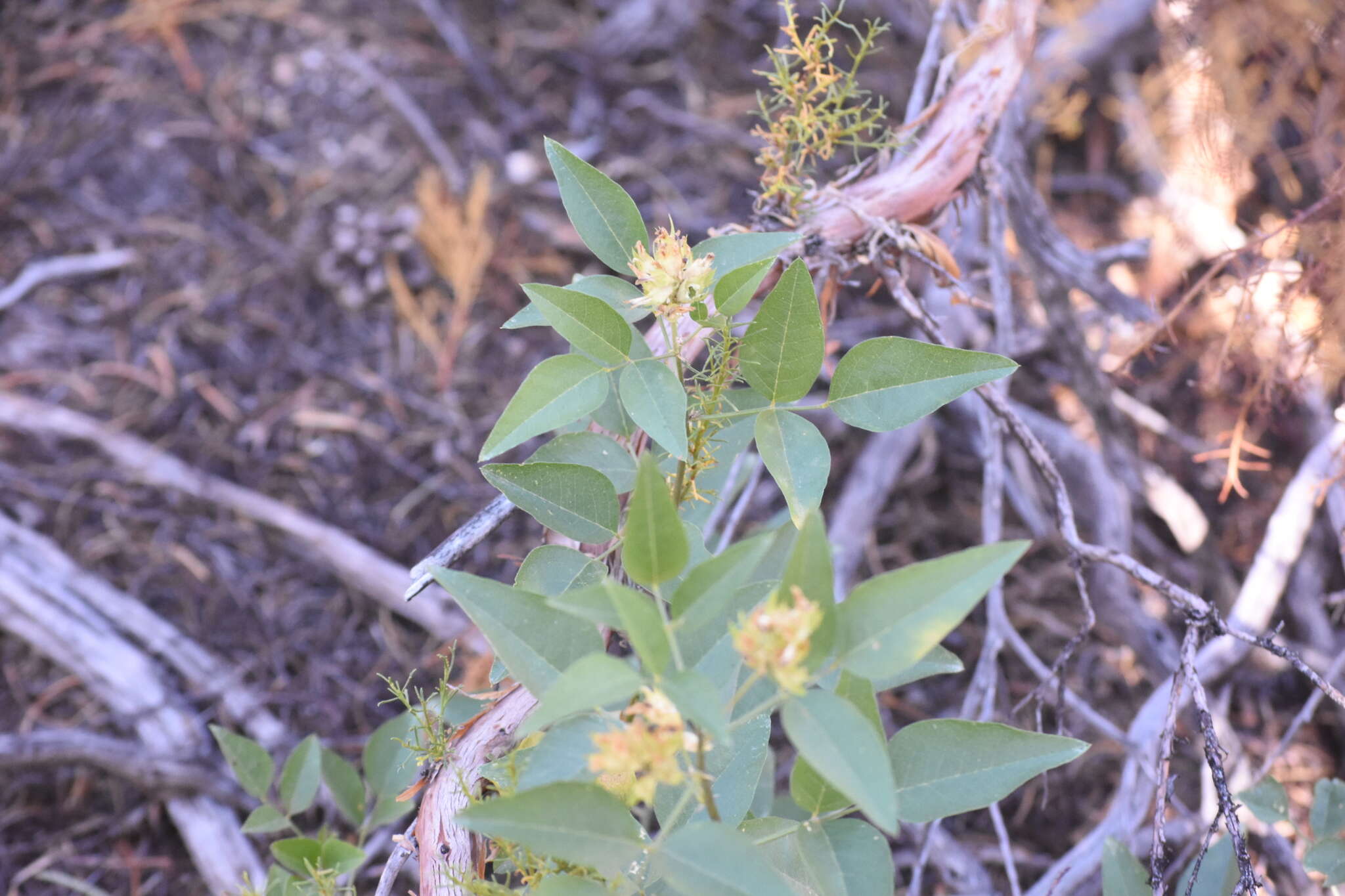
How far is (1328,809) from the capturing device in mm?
1012

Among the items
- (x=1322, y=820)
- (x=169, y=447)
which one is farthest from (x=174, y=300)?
(x=1322, y=820)

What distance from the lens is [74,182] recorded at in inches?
88.2

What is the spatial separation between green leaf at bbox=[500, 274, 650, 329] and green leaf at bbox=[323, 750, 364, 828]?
28.3 inches

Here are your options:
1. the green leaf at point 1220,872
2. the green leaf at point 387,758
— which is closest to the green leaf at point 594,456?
the green leaf at point 387,758

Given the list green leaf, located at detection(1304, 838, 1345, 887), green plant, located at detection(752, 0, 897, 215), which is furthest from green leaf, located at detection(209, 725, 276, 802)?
green leaf, located at detection(1304, 838, 1345, 887)

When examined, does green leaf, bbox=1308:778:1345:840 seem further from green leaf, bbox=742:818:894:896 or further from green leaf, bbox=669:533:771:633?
green leaf, bbox=669:533:771:633

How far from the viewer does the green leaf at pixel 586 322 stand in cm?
72

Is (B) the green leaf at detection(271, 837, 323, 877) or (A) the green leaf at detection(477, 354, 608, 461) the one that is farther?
(B) the green leaf at detection(271, 837, 323, 877)

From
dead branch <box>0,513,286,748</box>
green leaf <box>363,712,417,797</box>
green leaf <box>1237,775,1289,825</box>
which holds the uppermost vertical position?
green leaf <box>1237,775,1289,825</box>

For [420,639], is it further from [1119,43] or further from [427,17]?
[1119,43]

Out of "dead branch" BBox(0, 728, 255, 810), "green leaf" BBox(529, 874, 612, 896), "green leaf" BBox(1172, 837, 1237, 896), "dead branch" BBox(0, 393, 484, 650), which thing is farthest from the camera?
"dead branch" BBox(0, 393, 484, 650)

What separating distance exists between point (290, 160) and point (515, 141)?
600 mm

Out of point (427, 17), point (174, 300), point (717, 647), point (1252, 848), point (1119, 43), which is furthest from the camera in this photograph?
point (427, 17)

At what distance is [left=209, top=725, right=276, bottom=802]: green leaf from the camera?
109 cm
